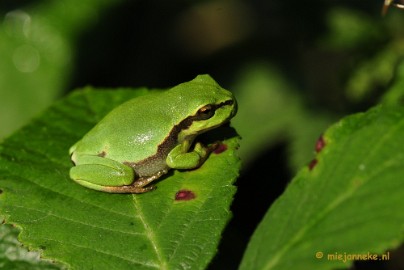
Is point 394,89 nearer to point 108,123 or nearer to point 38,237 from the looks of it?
point 108,123

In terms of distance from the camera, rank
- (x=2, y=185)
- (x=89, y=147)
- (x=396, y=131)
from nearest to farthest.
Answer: (x=396, y=131), (x=2, y=185), (x=89, y=147)

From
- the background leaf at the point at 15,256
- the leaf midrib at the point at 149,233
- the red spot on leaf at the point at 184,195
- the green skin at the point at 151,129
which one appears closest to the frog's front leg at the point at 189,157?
the green skin at the point at 151,129

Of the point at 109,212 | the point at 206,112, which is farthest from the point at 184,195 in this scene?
the point at 206,112

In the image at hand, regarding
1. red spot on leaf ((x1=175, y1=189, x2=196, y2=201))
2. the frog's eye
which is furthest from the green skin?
red spot on leaf ((x1=175, y1=189, x2=196, y2=201))

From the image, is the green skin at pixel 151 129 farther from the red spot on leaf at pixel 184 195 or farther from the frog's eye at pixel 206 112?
the red spot on leaf at pixel 184 195

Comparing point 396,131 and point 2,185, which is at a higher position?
point 396,131

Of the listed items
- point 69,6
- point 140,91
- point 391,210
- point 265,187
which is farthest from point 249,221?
point 391,210

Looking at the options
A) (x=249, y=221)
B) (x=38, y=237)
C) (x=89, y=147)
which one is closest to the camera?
(x=38, y=237)
